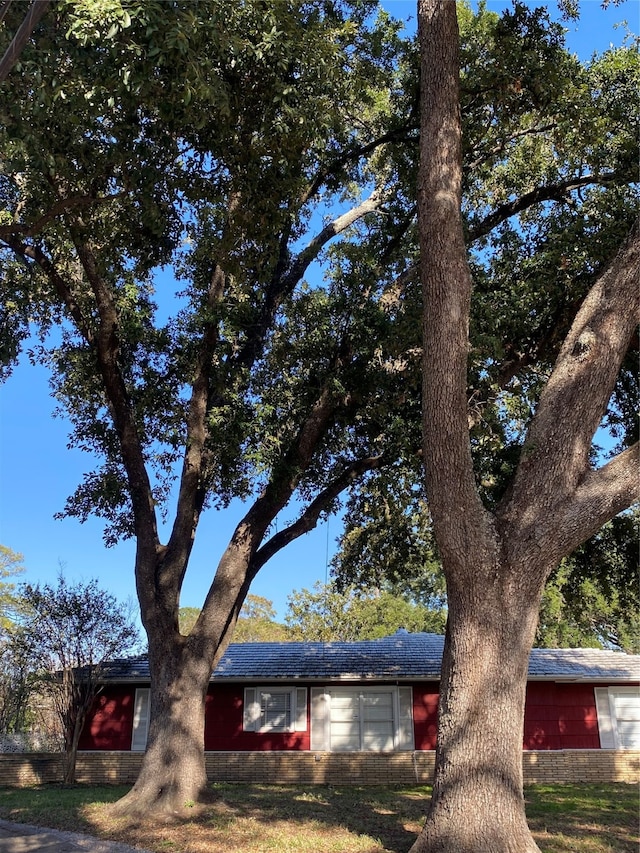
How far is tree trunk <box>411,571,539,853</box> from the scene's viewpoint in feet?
19.0

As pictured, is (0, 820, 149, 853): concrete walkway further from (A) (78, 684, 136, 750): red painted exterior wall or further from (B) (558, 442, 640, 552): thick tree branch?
(A) (78, 684, 136, 750): red painted exterior wall

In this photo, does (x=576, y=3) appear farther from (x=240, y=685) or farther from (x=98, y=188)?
(x=240, y=685)

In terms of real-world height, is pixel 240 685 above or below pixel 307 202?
below

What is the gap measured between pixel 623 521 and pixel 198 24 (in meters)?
10.4

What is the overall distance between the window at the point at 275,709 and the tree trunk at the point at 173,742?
7955mm

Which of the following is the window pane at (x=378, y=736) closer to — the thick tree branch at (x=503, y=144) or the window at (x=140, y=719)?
the window at (x=140, y=719)

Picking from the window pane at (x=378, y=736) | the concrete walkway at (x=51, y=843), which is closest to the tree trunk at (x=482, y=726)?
the concrete walkway at (x=51, y=843)

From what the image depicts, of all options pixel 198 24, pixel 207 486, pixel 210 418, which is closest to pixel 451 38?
pixel 198 24

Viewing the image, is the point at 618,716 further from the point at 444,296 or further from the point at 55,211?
the point at 55,211

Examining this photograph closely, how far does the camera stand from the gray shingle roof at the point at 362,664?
17.2 m

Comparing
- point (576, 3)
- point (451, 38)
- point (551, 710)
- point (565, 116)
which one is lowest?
point (551, 710)

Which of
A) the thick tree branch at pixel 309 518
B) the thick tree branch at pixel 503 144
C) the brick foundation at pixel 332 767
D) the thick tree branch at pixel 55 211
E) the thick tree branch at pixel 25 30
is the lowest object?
the brick foundation at pixel 332 767

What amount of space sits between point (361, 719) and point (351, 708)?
365 mm

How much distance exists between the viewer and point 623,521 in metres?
12.2
